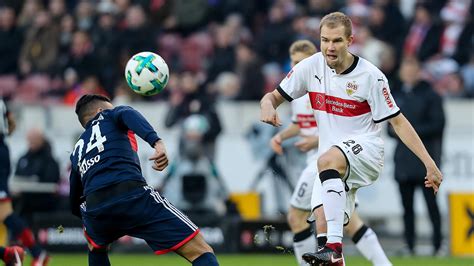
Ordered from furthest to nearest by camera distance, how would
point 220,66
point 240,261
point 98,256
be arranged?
1. point 220,66
2. point 240,261
3. point 98,256

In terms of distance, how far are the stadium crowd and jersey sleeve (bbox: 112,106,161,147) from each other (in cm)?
984

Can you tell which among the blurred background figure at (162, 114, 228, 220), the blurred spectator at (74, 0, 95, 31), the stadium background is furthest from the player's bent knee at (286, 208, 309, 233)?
the blurred spectator at (74, 0, 95, 31)

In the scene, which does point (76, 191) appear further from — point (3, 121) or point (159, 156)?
point (3, 121)

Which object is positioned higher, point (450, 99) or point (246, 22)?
point (246, 22)

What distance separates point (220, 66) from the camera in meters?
21.7

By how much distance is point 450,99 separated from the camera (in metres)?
19.8

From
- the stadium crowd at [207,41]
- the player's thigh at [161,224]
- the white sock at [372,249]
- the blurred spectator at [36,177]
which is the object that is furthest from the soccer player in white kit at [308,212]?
the blurred spectator at [36,177]

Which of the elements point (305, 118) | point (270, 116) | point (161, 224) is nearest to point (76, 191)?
point (161, 224)

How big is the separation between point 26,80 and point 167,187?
4.73m

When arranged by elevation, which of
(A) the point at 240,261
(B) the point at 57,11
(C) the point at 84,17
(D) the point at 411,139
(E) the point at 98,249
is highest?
(B) the point at 57,11

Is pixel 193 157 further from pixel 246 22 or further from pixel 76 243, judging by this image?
pixel 246 22

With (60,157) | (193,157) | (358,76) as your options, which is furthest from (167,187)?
(358,76)

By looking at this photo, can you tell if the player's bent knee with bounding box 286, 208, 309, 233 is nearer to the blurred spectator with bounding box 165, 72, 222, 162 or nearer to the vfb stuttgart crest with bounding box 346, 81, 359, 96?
the vfb stuttgart crest with bounding box 346, 81, 359, 96

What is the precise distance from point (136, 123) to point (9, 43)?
14646 millimetres
